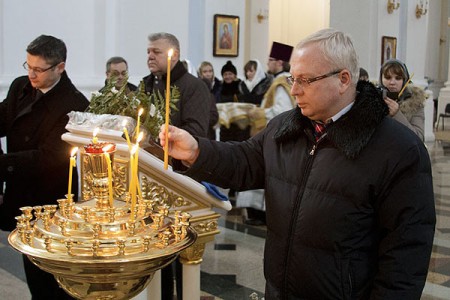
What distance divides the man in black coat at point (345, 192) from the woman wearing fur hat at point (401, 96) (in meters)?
1.91

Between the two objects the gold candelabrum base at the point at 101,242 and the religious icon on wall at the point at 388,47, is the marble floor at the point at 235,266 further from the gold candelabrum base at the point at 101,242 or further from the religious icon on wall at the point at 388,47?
the religious icon on wall at the point at 388,47

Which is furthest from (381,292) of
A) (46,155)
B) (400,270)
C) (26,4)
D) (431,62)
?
(431,62)

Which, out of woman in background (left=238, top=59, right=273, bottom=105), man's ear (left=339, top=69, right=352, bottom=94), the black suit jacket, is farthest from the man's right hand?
woman in background (left=238, top=59, right=273, bottom=105)

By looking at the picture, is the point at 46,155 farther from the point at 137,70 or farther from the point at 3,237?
the point at 137,70

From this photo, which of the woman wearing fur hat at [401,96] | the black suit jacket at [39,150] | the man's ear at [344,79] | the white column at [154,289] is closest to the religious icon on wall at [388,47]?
the woman wearing fur hat at [401,96]

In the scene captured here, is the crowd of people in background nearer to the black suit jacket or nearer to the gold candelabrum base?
the gold candelabrum base

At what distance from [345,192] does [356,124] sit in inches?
7.8

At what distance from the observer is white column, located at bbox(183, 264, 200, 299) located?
2.95m

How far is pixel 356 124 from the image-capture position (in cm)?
187

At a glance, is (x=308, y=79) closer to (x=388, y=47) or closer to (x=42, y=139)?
(x=42, y=139)

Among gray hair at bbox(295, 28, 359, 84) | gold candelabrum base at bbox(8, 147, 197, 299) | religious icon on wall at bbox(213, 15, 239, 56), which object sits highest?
religious icon on wall at bbox(213, 15, 239, 56)

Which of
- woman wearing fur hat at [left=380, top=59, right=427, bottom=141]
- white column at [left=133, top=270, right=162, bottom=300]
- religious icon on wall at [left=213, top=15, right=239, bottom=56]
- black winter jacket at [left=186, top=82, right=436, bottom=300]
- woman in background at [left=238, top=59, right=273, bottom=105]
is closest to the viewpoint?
black winter jacket at [left=186, top=82, right=436, bottom=300]

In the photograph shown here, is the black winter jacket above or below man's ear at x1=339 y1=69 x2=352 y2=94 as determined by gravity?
below

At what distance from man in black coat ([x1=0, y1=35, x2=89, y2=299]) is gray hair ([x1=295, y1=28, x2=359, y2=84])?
1.58 meters
